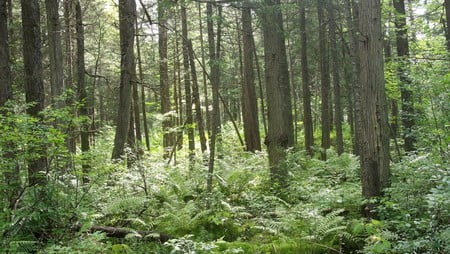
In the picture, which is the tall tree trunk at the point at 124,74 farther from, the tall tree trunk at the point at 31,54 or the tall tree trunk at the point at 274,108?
the tall tree trunk at the point at 274,108

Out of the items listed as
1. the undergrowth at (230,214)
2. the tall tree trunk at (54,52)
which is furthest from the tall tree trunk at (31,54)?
the undergrowth at (230,214)

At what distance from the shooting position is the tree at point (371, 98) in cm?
567

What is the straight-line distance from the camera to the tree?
5.67 metres

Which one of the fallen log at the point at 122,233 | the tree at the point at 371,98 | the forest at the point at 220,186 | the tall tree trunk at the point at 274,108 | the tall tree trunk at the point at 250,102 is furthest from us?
the tall tree trunk at the point at 250,102

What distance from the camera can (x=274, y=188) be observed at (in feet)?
27.7

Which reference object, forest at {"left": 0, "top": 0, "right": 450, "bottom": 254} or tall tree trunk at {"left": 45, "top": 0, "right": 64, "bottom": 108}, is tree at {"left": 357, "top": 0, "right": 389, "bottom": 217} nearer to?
forest at {"left": 0, "top": 0, "right": 450, "bottom": 254}

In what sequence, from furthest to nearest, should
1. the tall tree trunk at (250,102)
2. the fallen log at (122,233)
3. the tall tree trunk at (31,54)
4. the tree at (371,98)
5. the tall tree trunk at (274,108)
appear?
the tall tree trunk at (250,102), the tall tree trunk at (274,108), the tall tree trunk at (31,54), the fallen log at (122,233), the tree at (371,98)

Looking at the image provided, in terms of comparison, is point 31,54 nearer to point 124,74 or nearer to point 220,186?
point 124,74

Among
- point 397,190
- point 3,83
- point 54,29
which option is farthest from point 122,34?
point 397,190

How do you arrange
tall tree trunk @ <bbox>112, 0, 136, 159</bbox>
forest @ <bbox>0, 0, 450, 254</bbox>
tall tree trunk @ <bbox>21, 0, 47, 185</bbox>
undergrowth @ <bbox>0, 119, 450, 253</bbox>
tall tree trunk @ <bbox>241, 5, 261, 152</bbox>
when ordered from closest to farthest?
undergrowth @ <bbox>0, 119, 450, 253</bbox>, forest @ <bbox>0, 0, 450, 254</bbox>, tall tree trunk @ <bbox>21, 0, 47, 185</bbox>, tall tree trunk @ <bbox>112, 0, 136, 159</bbox>, tall tree trunk @ <bbox>241, 5, 261, 152</bbox>

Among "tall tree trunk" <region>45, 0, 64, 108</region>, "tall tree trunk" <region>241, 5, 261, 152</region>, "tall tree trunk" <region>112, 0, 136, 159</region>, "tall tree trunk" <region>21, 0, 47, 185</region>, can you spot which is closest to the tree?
"tall tree trunk" <region>21, 0, 47, 185</region>

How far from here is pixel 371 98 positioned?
5707mm

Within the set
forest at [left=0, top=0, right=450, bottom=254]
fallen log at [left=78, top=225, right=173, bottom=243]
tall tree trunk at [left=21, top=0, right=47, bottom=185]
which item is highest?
tall tree trunk at [left=21, top=0, right=47, bottom=185]

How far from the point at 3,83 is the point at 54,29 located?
1.85m
